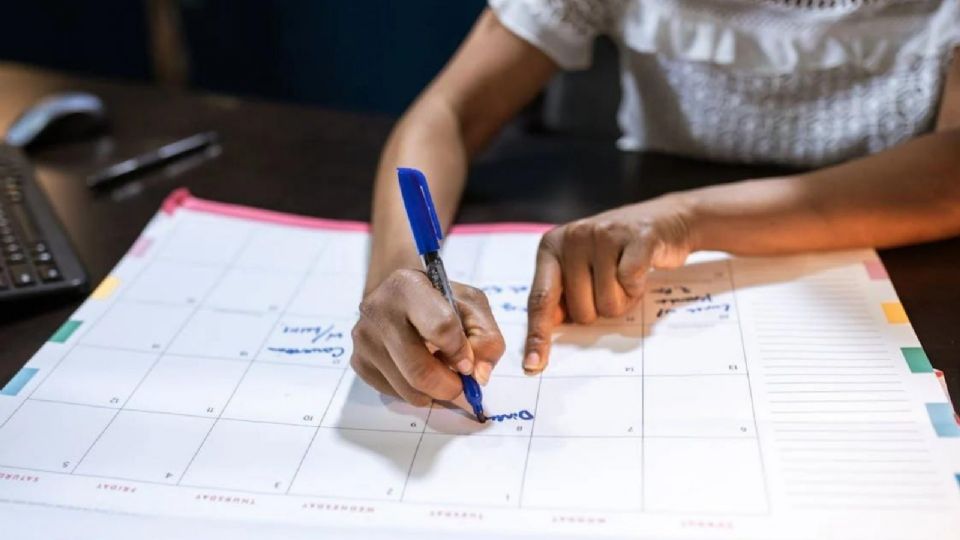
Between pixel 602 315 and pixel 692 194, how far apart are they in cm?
15

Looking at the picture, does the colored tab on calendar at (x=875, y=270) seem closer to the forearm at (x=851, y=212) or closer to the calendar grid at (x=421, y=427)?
the forearm at (x=851, y=212)

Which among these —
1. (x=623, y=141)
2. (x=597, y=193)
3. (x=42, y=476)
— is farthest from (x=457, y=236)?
(x=42, y=476)

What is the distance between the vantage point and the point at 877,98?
91 centimetres

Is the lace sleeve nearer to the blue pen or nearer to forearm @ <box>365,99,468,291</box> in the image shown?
forearm @ <box>365,99,468,291</box>

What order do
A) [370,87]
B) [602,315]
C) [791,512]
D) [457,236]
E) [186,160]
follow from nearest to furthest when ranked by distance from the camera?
[791,512], [602,315], [457,236], [186,160], [370,87]

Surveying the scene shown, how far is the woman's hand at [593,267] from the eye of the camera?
71 cm

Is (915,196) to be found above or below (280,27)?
→ below

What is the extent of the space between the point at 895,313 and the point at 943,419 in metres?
0.13

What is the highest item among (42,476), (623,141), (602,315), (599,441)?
(623,141)

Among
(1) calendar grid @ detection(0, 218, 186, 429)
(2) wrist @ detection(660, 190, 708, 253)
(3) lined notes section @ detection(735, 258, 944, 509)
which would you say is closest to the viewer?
(3) lined notes section @ detection(735, 258, 944, 509)

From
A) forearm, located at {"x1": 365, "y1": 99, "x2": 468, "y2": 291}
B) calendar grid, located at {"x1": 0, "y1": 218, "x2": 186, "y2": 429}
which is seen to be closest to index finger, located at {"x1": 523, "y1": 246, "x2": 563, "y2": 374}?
forearm, located at {"x1": 365, "y1": 99, "x2": 468, "y2": 291}

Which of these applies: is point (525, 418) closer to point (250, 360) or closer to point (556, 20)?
point (250, 360)

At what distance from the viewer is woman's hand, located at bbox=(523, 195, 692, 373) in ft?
2.32

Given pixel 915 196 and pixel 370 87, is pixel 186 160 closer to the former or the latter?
pixel 915 196
